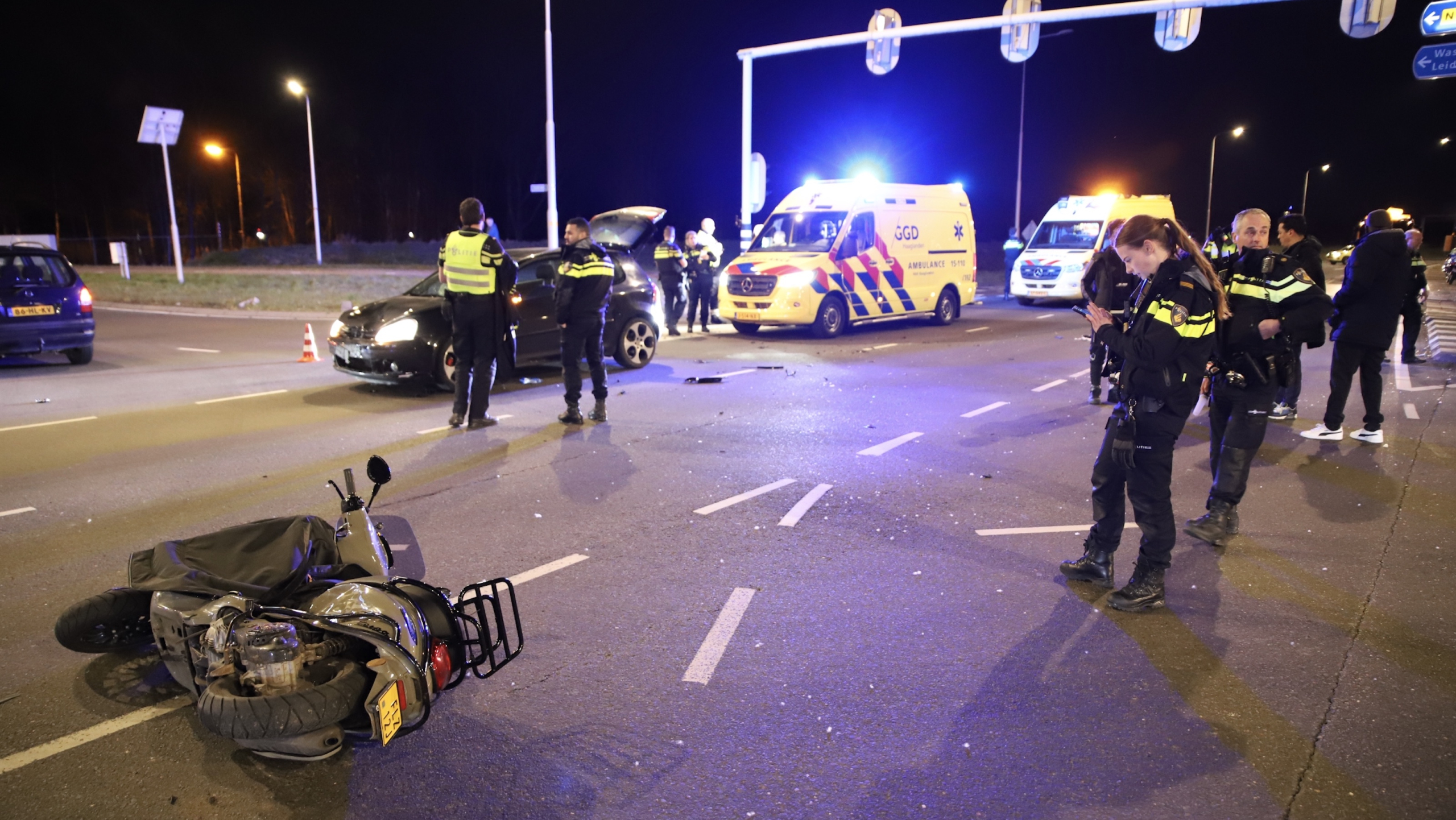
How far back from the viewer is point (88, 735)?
10.9ft

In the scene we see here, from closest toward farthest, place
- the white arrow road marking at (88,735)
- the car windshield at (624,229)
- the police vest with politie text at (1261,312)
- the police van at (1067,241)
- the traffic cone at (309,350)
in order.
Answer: the white arrow road marking at (88,735), the police vest with politie text at (1261,312), the traffic cone at (309,350), the car windshield at (624,229), the police van at (1067,241)

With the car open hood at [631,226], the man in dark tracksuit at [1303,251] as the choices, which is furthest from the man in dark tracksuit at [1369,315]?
the car open hood at [631,226]

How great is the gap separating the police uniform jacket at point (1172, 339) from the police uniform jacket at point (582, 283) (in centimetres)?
551

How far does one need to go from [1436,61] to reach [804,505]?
48.6ft

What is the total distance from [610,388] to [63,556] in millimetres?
6476

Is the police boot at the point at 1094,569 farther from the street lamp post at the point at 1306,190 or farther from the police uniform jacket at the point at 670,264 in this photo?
the street lamp post at the point at 1306,190

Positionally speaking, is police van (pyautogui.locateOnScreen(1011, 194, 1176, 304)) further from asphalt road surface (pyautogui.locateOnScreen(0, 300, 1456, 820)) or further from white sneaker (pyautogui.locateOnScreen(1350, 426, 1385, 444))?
white sneaker (pyautogui.locateOnScreen(1350, 426, 1385, 444))

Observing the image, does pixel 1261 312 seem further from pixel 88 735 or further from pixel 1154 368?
pixel 88 735

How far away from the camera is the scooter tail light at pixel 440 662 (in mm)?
3107

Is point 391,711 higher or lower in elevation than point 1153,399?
lower

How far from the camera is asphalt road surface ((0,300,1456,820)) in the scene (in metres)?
3.07

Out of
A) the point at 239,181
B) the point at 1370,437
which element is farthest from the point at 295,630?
the point at 239,181

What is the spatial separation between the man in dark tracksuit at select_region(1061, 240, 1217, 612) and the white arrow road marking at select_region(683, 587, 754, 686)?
1872 millimetres

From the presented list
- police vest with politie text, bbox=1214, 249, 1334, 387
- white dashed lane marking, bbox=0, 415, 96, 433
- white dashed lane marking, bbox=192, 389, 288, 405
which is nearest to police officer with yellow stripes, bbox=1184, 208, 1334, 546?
police vest with politie text, bbox=1214, 249, 1334, 387
